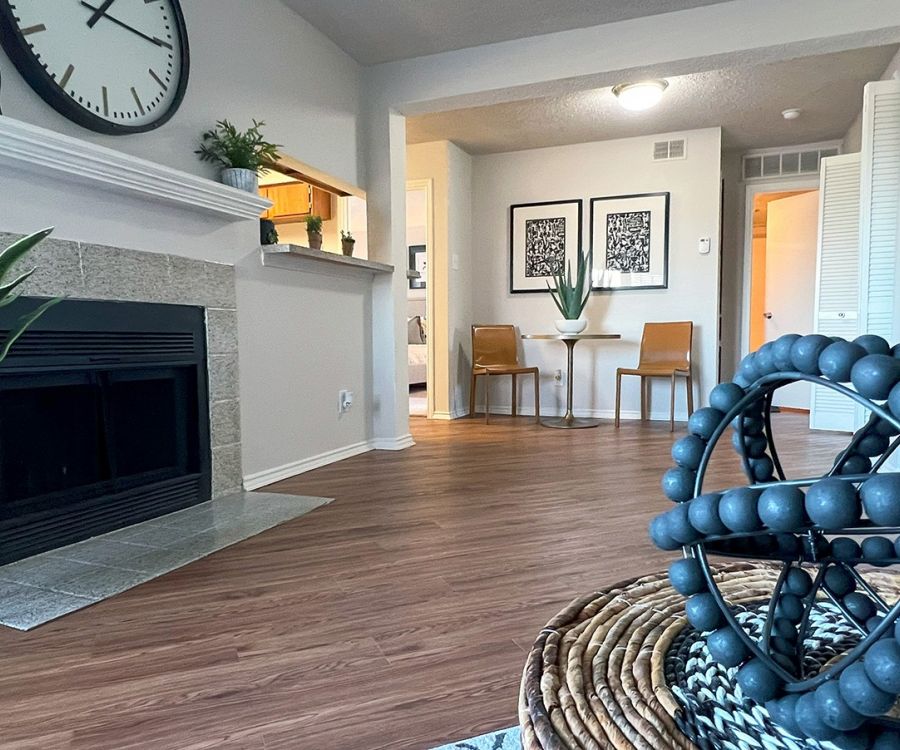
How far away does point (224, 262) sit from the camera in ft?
8.54

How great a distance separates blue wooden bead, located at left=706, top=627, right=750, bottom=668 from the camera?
437mm

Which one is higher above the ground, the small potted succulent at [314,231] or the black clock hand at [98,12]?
the black clock hand at [98,12]

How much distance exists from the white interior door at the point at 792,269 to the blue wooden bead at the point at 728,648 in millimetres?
5615

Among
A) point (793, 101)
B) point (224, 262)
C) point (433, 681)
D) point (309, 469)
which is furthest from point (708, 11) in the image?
point (433, 681)

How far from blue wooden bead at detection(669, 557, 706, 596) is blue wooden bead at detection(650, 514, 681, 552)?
0.04 ft

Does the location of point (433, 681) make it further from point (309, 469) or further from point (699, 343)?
point (699, 343)

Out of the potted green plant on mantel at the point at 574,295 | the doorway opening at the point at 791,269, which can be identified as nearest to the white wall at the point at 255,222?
the potted green plant on mantel at the point at 574,295

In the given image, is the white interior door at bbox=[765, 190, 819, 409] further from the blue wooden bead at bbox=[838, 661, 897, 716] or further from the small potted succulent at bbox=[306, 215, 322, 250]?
the blue wooden bead at bbox=[838, 661, 897, 716]

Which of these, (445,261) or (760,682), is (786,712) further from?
(445,261)

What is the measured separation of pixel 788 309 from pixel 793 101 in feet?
7.03

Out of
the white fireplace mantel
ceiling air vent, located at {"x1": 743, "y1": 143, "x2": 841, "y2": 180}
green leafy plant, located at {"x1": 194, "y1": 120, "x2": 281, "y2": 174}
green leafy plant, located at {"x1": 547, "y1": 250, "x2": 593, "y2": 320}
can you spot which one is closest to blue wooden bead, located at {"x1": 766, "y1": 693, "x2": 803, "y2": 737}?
the white fireplace mantel

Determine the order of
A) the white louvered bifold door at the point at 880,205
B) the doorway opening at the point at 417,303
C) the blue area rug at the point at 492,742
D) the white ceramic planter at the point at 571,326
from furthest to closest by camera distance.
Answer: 1. the doorway opening at the point at 417,303
2. the white ceramic planter at the point at 571,326
3. the white louvered bifold door at the point at 880,205
4. the blue area rug at the point at 492,742

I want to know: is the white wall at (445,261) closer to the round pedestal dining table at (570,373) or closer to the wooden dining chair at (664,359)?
the round pedestal dining table at (570,373)

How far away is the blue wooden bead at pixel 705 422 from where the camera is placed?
482 mm
